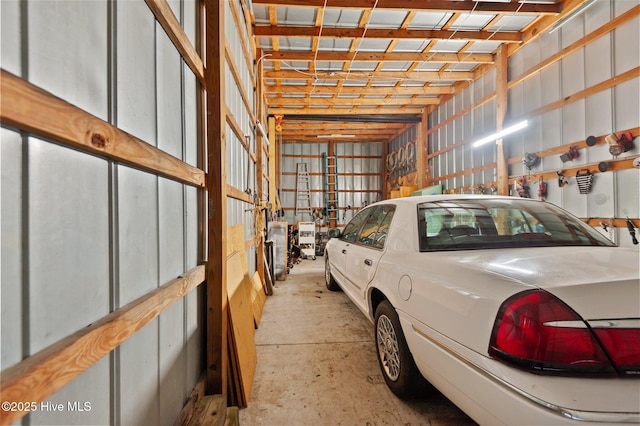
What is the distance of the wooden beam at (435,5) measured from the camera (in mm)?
3871

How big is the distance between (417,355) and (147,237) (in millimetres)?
1532

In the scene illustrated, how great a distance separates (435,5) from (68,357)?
533 centimetres

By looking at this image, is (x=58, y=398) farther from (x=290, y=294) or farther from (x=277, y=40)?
(x=277, y=40)

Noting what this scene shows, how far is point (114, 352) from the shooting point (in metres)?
0.93

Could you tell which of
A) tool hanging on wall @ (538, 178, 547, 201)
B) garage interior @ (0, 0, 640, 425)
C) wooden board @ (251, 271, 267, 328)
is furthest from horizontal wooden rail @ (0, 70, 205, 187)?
tool hanging on wall @ (538, 178, 547, 201)

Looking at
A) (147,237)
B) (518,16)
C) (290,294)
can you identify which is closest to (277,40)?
(518,16)

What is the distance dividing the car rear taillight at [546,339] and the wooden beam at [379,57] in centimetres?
549

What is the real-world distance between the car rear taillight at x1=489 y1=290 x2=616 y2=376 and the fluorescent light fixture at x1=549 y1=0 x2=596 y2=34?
187 inches

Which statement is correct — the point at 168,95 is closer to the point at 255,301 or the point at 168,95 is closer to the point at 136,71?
the point at 136,71

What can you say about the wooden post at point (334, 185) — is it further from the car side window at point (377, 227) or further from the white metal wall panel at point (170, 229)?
the white metal wall panel at point (170, 229)

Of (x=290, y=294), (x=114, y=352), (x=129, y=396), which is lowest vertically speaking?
(x=290, y=294)

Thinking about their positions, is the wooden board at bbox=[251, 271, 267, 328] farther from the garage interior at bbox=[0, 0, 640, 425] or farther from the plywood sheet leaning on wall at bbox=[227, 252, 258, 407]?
the plywood sheet leaning on wall at bbox=[227, 252, 258, 407]

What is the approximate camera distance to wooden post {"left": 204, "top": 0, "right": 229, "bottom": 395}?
1.74 metres

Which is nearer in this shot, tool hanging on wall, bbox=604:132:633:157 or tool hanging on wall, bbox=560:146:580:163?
tool hanging on wall, bbox=604:132:633:157
